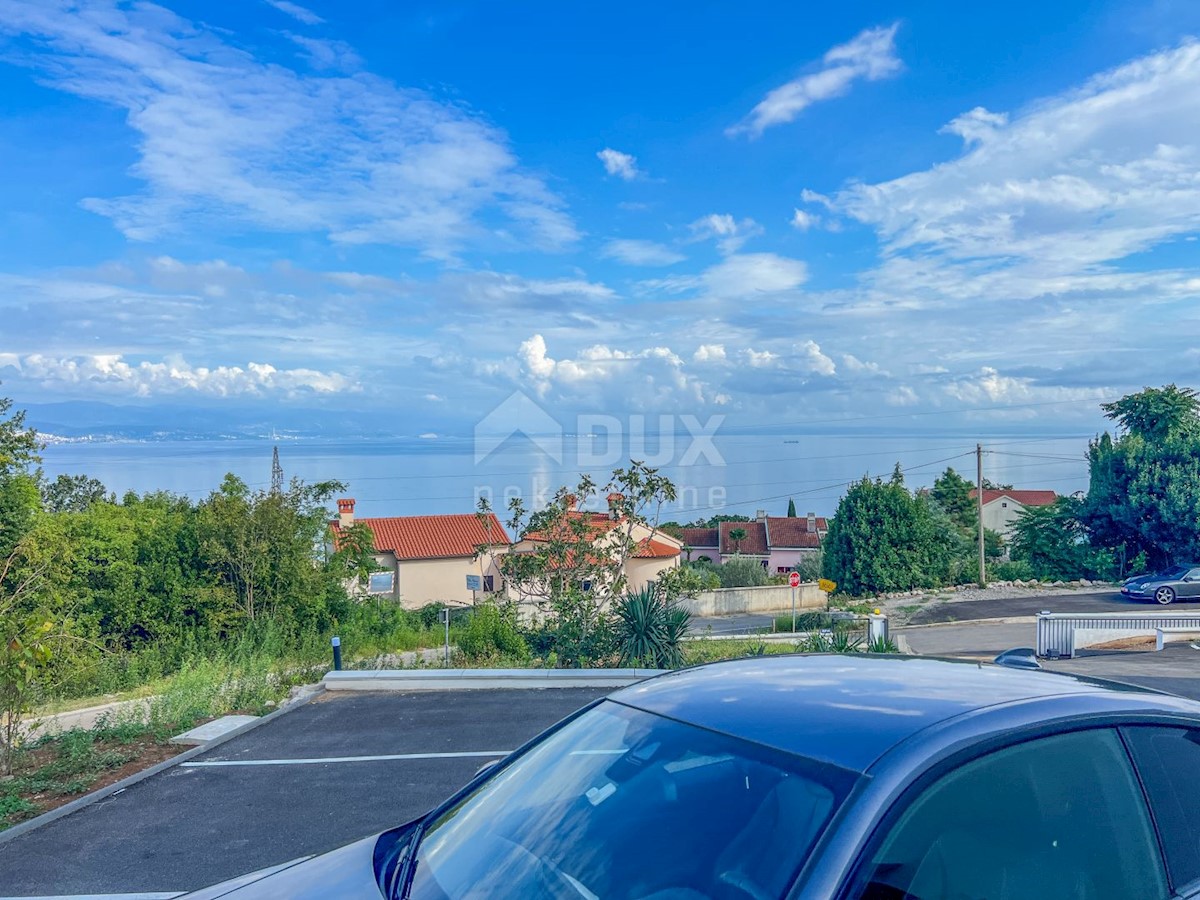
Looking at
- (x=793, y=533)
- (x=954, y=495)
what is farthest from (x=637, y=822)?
(x=793, y=533)

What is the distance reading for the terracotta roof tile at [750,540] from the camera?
277 feet

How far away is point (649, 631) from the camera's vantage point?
43.6 ft

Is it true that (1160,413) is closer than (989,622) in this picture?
No

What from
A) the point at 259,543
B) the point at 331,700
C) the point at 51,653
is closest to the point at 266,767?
the point at 51,653

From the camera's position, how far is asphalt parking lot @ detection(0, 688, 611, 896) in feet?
17.4

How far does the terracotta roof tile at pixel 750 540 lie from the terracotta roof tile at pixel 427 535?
32.9 metres

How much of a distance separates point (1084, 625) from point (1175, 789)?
21.5 meters

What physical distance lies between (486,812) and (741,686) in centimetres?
90

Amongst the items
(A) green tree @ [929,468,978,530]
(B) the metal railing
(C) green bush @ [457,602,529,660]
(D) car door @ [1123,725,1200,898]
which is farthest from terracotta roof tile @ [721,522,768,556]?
(D) car door @ [1123,725,1200,898]

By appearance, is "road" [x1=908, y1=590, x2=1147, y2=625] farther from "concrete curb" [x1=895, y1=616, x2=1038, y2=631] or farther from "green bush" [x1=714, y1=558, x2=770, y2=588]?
"green bush" [x1=714, y1=558, x2=770, y2=588]

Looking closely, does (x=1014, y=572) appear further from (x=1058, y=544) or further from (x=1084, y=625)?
(x=1084, y=625)

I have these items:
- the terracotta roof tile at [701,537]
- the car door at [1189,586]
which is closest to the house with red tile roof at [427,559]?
the car door at [1189,586]

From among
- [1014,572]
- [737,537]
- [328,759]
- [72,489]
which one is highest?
[72,489]

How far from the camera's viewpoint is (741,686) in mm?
2740
